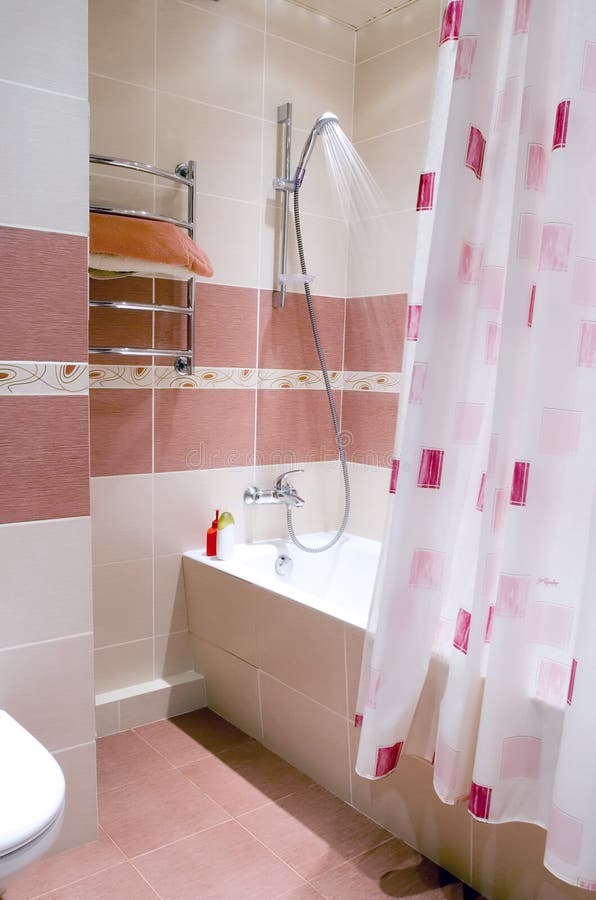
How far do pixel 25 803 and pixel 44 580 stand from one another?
55cm

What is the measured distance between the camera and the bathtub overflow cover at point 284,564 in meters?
2.68

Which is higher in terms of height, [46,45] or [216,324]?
[46,45]

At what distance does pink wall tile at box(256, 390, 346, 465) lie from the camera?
2.72 m

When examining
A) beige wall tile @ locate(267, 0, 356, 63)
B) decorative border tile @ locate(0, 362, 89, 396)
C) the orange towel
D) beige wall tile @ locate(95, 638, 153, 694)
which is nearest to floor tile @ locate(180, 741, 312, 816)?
beige wall tile @ locate(95, 638, 153, 694)

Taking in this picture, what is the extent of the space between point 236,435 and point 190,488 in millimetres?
258

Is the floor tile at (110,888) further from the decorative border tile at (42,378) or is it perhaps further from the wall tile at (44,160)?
the wall tile at (44,160)

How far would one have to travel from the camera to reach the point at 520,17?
140 cm

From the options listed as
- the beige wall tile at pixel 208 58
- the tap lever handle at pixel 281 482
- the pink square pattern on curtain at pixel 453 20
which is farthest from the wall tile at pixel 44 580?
the beige wall tile at pixel 208 58

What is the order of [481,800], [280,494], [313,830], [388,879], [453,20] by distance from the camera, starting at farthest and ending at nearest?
[280,494]
[313,830]
[388,879]
[453,20]
[481,800]

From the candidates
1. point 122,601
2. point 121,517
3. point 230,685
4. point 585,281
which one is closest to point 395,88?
point 585,281

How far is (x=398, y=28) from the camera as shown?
263 centimetres

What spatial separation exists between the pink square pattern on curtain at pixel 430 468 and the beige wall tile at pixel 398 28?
1735 mm

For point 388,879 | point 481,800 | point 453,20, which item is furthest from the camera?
point 388,879

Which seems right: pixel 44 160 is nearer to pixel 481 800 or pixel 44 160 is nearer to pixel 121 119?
pixel 121 119
